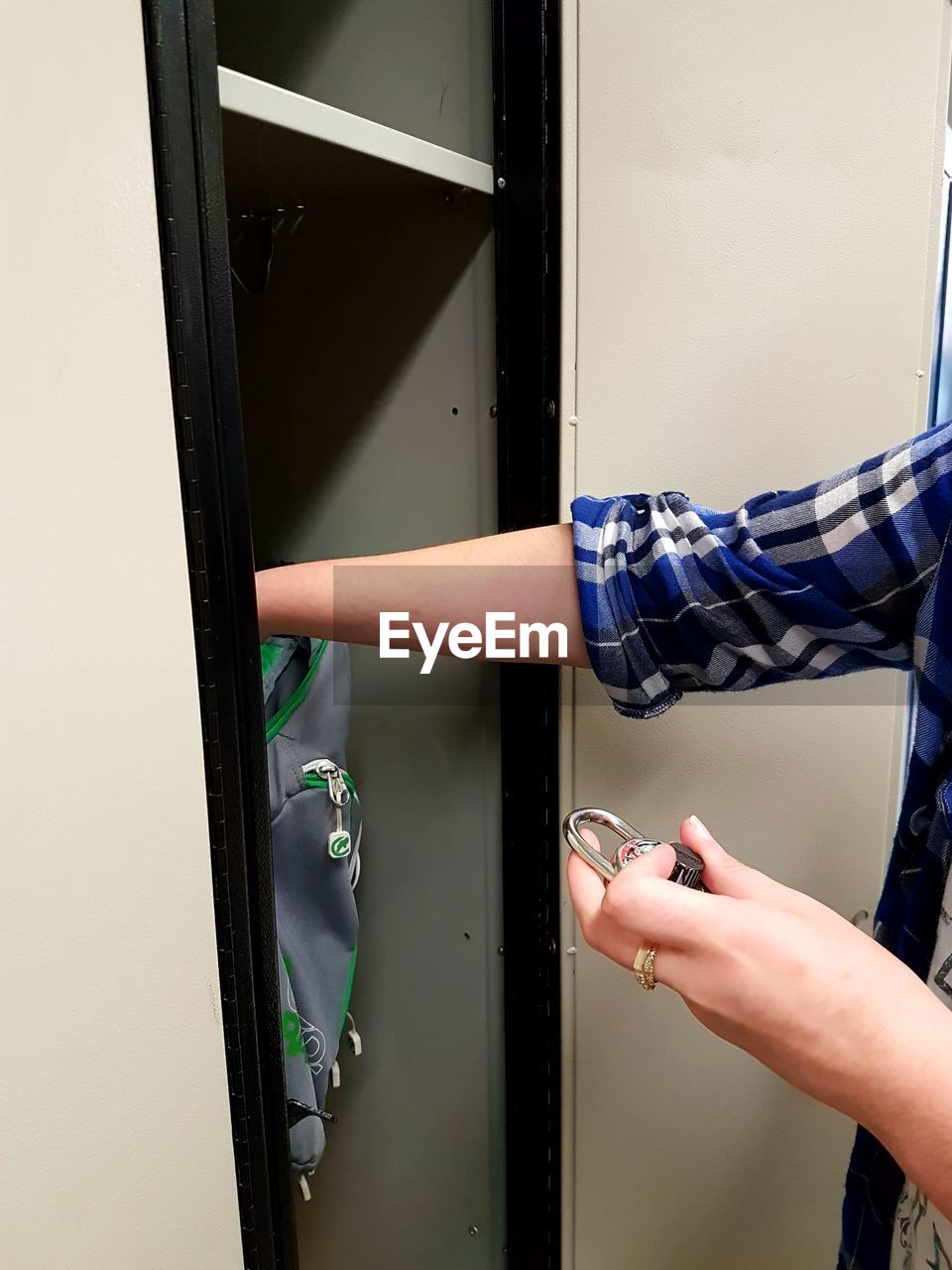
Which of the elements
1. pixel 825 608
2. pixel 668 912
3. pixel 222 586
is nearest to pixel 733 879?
pixel 668 912

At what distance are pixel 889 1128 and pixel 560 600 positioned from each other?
379mm

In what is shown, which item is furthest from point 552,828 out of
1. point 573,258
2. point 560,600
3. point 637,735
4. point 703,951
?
point 573,258

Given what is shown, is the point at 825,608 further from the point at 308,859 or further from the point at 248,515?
the point at 308,859

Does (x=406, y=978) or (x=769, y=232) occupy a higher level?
(x=769, y=232)

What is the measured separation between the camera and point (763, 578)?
546mm

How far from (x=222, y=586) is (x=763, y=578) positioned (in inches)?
13.2

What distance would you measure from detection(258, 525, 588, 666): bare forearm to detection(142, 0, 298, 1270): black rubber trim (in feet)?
0.55

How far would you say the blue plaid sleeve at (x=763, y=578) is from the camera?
51cm

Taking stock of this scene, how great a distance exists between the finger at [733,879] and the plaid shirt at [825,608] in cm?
14

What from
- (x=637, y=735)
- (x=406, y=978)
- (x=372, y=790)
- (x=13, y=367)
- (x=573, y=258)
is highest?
(x=573, y=258)

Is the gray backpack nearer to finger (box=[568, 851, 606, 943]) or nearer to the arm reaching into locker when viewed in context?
the arm reaching into locker

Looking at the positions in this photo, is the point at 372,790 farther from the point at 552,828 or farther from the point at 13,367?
the point at 13,367

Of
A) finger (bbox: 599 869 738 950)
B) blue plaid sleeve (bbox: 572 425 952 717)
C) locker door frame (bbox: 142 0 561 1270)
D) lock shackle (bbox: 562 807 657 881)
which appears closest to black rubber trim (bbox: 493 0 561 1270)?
locker door frame (bbox: 142 0 561 1270)

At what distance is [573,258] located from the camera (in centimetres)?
67
